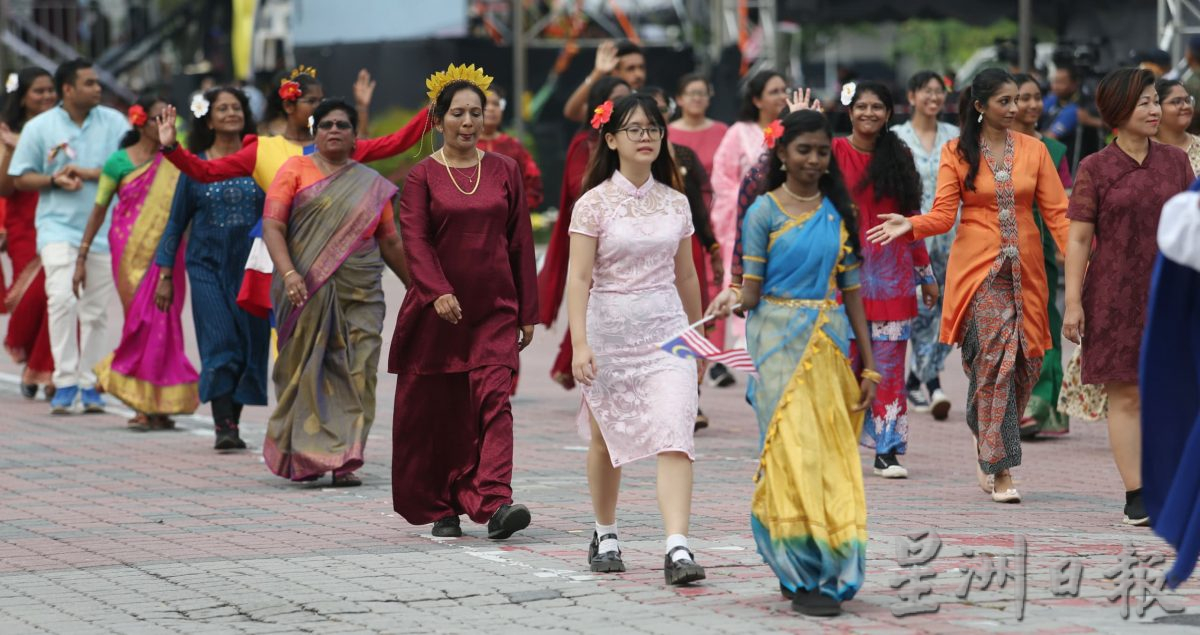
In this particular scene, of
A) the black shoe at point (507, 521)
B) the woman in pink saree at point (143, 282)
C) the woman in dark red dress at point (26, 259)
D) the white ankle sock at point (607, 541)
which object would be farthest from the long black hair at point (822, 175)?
the woman in dark red dress at point (26, 259)

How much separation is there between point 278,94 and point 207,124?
3.11 feet

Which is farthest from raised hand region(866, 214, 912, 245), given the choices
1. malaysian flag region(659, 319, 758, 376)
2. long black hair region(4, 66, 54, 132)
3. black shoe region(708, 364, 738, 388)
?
long black hair region(4, 66, 54, 132)

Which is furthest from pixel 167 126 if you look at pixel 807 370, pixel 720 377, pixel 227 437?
pixel 720 377

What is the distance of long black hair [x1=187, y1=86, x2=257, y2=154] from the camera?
10.9 metres

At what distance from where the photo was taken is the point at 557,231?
36.8ft

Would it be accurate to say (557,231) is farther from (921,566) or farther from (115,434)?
(921,566)

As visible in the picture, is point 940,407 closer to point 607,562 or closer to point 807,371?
point 607,562

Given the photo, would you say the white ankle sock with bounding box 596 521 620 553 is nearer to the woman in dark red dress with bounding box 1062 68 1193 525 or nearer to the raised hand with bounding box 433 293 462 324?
the raised hand with bounding box 433 293 462 324

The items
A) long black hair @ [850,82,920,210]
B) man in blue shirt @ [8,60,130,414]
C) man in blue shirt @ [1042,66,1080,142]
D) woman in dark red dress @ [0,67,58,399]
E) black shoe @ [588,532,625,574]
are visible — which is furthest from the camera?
man in blue shirt @ [1042,66,1080,142]

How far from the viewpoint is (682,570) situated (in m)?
6.58

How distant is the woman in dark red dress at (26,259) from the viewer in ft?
44.6

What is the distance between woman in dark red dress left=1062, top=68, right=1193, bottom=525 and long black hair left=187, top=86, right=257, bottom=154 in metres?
4.80

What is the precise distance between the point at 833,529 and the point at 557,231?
530 centimetres

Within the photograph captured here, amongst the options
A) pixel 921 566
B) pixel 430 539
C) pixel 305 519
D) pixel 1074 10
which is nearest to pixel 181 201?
pixel 305 519
